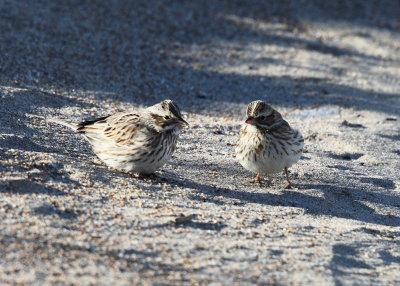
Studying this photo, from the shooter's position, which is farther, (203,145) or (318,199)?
(203,145)

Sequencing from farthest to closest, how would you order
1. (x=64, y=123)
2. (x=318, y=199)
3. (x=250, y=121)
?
(x=64, y=123), (x=250, y=121), (x=318, y=199)

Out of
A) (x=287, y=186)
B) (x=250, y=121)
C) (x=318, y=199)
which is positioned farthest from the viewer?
(x=287, y=186)

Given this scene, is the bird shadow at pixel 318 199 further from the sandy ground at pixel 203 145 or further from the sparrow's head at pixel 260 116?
the sparrow's head at pixel 260 116

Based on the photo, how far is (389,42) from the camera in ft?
45.6

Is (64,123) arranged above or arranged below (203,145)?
above

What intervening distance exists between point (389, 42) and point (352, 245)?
9569 millimetres

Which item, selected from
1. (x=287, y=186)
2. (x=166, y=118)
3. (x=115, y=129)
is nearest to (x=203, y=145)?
(x=287, y=186)

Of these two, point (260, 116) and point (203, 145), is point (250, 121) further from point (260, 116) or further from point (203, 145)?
point (203, 145)

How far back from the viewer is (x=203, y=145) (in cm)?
814

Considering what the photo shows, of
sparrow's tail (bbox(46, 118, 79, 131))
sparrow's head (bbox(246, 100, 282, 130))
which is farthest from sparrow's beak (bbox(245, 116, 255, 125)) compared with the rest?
sparrow's tail (bbox(46, 118, 79, 131))

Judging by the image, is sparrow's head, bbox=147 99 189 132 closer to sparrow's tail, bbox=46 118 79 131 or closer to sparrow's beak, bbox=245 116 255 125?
sparrow's beak, bbox=245 116 255 125

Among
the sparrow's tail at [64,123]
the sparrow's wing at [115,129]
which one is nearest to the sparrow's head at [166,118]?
the sparrow's wing at [115,129]

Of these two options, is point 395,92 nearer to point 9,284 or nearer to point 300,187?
point 300,187

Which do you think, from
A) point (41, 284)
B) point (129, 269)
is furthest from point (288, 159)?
point (41, 284)
